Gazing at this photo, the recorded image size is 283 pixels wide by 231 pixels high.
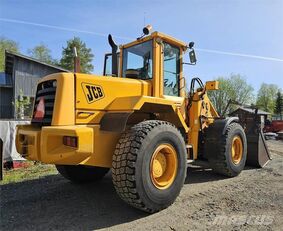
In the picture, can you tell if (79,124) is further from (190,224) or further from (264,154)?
(264,154)

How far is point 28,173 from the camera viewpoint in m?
8.03

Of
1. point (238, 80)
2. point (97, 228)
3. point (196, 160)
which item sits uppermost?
point (238, 80)

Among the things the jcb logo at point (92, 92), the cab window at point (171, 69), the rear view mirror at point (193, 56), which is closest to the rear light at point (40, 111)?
the jcb logo at point (92, 92)

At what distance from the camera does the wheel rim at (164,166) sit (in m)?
4.80

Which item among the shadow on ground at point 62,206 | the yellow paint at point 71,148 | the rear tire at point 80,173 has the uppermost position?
the yellow paint at point 71,148

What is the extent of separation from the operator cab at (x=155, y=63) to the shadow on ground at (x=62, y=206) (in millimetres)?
2069

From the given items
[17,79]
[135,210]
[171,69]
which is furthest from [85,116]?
[17,79]

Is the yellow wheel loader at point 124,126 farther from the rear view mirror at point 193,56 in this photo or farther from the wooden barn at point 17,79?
the wooden barn at point 17,79

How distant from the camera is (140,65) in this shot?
20.0 feet

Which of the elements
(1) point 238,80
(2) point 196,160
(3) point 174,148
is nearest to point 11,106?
(2) point 196,160

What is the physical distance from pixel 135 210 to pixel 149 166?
767mm

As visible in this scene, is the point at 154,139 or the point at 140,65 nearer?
the point at 154,139

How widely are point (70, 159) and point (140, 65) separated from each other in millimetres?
2578

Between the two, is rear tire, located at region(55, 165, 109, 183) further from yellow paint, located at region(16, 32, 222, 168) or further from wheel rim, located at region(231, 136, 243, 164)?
wheel rim, located at region(231, 136, 243, 164)
